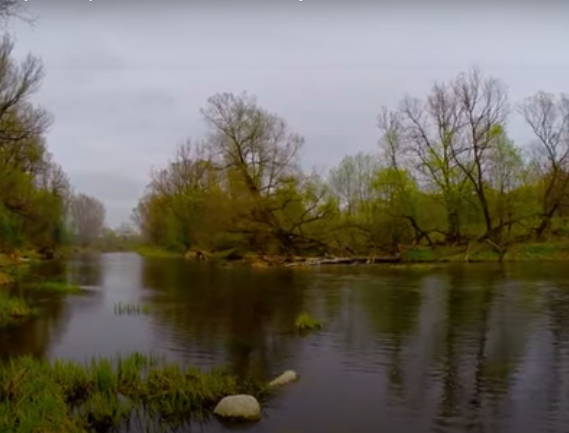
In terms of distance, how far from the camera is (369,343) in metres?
12.2

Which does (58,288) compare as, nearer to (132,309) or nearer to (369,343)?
(132,309)

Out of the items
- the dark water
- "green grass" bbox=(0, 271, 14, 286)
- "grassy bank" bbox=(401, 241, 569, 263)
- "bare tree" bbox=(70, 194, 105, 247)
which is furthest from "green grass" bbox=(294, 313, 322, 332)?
"bare tree" bbox=(70, 194, 105, 247)

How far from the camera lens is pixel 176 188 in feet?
213

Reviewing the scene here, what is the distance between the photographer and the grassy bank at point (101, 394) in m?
6.88

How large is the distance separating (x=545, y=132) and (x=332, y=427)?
41.6 metres

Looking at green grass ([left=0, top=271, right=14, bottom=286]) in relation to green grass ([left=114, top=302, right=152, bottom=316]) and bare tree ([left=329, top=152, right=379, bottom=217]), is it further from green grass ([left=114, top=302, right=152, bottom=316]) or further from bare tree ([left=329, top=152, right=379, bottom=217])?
bare tree ([left=329, top=152, right=379, bottom=217])

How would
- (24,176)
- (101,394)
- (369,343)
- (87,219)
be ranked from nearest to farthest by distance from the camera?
(101,394) → (369,343) → (24,176) → (87,219)

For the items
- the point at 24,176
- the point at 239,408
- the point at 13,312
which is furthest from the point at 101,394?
the point at 24,176

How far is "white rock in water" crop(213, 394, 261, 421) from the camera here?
24.8 feet

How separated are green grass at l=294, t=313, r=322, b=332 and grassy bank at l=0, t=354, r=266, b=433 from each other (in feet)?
15.3

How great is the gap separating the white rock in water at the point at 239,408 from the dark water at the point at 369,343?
223mm

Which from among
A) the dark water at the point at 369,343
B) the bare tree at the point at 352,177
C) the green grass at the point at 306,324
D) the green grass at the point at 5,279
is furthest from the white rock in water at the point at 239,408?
the bare tree at the point at 352,177

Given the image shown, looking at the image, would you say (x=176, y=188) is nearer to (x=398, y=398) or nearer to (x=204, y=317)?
(x=204, y=317)

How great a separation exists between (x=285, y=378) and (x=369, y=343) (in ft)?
10.9
